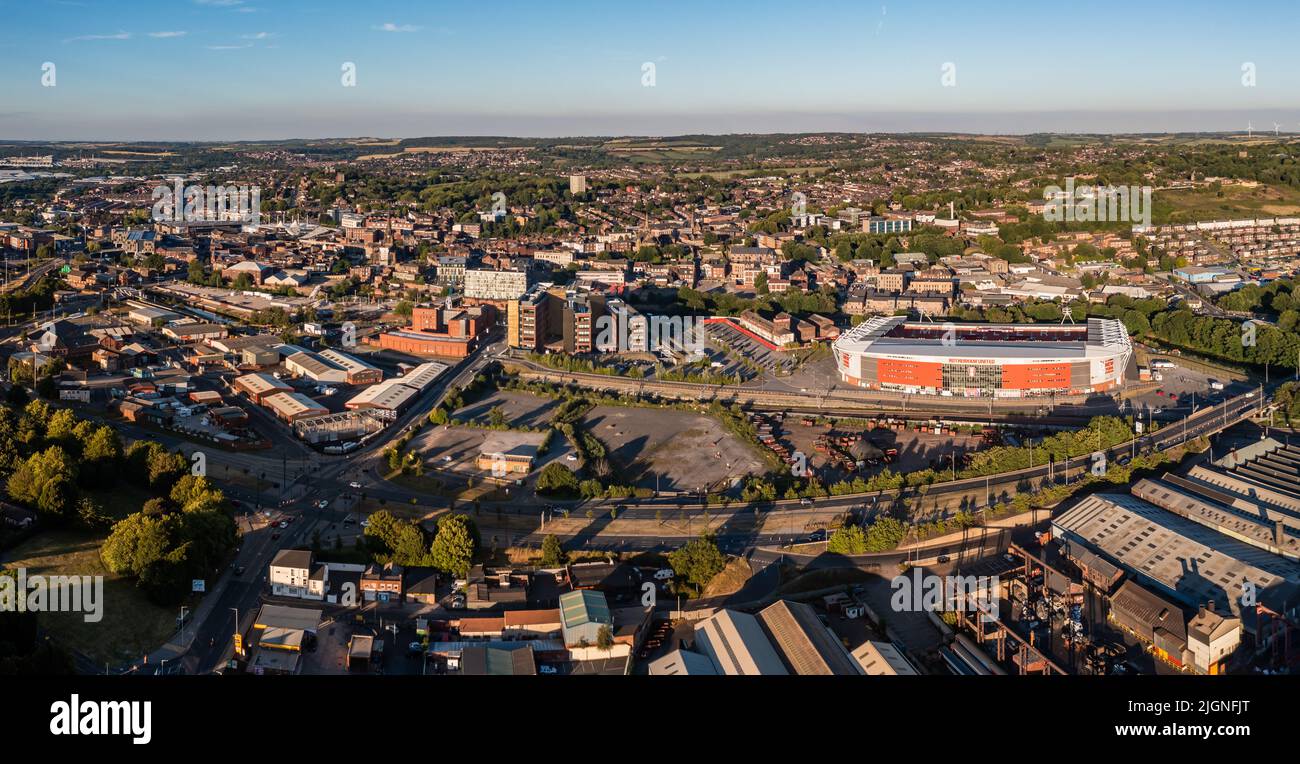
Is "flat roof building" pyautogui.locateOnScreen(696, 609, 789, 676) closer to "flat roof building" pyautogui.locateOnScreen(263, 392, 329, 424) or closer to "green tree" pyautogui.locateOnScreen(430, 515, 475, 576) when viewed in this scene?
"green tree" pyautogui.locateOnScreen(430, 515, 475, 576)

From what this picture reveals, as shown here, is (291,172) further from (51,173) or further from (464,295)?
(464,295)

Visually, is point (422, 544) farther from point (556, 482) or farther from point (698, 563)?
point (698, 563)

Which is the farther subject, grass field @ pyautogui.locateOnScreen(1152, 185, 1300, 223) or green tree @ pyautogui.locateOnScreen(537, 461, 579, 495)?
grass field @ pyautogui.locateOnScreen(1152, 185, 1300, 223)

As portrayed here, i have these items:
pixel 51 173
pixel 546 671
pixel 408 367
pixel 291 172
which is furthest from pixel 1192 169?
pixel 51 173

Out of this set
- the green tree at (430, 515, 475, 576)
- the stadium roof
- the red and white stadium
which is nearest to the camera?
the green tree at (430, 515, 475, 576)

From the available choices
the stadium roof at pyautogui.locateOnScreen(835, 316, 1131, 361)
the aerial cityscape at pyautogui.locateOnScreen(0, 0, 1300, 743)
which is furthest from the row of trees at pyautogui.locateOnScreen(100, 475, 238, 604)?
the stadium roof at pyautogui.locateOnScreen(835, 316, 1131, 361)

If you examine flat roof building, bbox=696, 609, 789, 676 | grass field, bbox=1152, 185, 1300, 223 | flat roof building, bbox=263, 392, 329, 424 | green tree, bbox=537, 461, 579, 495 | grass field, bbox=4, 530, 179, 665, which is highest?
grass field, bbox=1152, 185, 1300, 223
